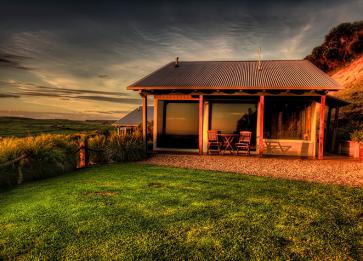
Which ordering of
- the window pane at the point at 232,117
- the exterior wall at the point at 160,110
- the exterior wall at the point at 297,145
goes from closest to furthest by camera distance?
the exterior wall at the point at 297,145 < the window pane at the point at 232,117 < the exterior wall at the point at 160,110

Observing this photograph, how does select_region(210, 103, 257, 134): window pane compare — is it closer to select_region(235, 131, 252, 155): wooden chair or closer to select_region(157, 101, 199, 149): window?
select_region(157, 101, 199, 149): window

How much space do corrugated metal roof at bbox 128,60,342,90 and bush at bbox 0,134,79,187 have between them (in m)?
4.09

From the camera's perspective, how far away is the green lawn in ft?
12.4

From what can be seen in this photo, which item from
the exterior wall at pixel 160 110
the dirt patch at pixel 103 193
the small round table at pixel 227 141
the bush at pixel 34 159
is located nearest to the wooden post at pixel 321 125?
the small round table at pixel 227 141

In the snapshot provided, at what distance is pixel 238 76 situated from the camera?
13781 millimetres

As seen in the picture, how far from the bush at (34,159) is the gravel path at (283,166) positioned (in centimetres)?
287

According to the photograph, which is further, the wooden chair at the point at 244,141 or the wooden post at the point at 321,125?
the wooden chair at the point at 244,141

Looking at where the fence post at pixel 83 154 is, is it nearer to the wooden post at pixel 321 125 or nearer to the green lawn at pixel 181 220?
the green lawn at pixel 181 220

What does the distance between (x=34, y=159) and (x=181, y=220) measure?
6347mm

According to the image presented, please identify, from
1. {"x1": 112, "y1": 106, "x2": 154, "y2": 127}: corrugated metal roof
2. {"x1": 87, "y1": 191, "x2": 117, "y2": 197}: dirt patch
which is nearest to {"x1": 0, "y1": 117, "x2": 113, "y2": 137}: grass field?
{"x1": 112, "y1": 106, "x2": 154, "y2": 127}: corrugated metal roof

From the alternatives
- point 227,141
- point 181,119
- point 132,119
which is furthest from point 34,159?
point 132,119

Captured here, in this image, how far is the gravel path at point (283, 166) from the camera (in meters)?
8.54

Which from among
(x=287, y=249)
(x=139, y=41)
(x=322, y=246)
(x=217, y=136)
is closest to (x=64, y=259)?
(x=287, y=249)

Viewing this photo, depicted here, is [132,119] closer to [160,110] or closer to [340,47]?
[160,110]
